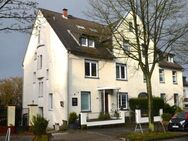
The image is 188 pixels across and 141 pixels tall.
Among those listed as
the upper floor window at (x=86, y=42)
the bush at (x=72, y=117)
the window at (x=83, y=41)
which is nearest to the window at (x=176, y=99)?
the upper floor window at (x=86, y=42)

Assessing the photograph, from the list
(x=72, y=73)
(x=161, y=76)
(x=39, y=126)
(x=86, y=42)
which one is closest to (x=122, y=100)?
(x=86, y=42)

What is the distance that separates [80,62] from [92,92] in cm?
325

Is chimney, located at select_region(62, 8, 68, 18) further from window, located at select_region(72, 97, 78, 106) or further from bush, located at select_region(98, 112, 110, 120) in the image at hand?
bush, located at select_region(98, 112, 110, 120)

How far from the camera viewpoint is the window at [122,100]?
130ft


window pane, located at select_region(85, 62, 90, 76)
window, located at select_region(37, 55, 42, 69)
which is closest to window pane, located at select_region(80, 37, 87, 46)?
window pane, located at select_region(85, 62, 90, 76)

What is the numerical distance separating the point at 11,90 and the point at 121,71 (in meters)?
28.0

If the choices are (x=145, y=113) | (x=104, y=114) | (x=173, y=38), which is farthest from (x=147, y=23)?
(x=145, y=113)

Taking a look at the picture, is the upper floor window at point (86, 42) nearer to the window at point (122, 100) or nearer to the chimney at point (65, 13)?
the chimney at point (65, 13)

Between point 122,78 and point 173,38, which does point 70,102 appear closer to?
point 122,78

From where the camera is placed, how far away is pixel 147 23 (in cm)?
2447

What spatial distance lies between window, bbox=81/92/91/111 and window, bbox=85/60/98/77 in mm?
1956

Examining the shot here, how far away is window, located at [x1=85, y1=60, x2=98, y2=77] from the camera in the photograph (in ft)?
121

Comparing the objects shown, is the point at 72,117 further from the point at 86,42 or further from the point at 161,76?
the point at 161,76

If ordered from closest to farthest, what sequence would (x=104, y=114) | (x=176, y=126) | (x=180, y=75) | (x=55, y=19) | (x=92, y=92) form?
(x=176, y=126) → (x=104, y=114) → (x=92, y=92) → (x=55, y=19) → (x=180, y=75)
